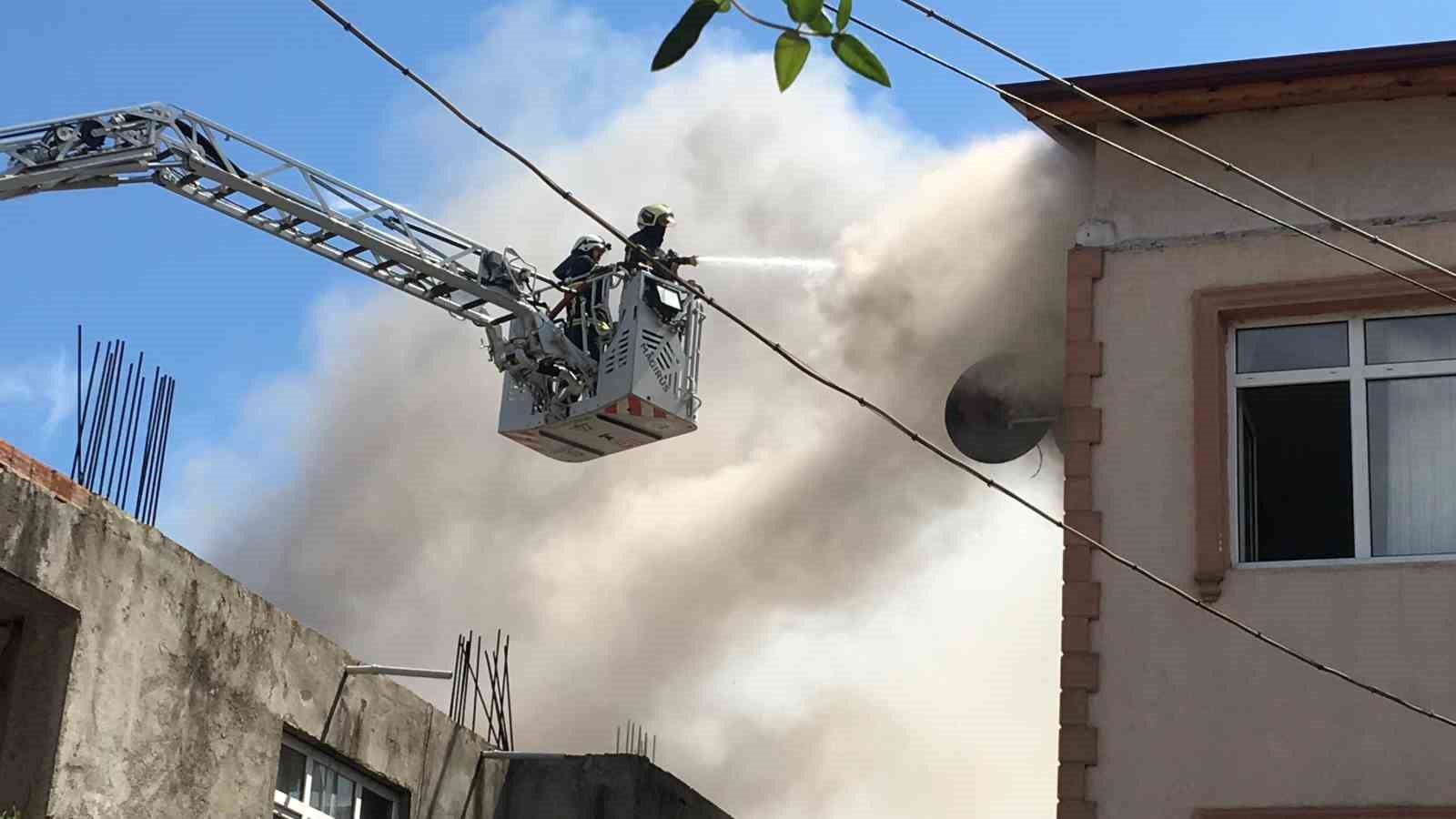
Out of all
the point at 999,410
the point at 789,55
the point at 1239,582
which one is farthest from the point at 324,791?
the point at 789,55

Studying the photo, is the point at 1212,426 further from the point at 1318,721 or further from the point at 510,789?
the point at 510,789

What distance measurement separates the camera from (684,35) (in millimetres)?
5293

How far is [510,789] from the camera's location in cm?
1659

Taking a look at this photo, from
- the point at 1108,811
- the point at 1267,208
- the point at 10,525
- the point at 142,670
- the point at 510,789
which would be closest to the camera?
the point at 10,525

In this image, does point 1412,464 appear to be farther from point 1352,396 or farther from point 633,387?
point 633,387

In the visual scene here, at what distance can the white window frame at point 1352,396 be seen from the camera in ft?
43.6

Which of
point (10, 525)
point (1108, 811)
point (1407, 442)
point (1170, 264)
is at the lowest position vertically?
point (1108, 811)

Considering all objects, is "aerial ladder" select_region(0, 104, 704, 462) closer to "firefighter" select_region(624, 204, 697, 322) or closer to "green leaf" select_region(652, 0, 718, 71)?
"firefighter" select_region(624, 204, 697, 322)

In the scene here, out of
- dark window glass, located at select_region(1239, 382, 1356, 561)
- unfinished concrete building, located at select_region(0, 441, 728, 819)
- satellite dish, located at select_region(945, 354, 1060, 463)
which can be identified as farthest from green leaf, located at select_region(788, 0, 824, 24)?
satellite dish, located at select_region(945, 354, 1060, 463)

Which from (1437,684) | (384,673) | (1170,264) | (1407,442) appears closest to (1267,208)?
(1170,264)

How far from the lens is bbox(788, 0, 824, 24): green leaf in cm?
530

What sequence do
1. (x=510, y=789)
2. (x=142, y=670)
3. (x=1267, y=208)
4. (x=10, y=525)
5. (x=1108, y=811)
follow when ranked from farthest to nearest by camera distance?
(x=510, y=789) → (x=1267, y=208) → (x=1108, y=811) → (x=142, y=670) → (x=10, y=525)

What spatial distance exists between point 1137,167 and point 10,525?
25.4 ft

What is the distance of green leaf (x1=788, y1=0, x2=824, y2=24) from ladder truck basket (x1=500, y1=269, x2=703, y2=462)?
1218 cm
